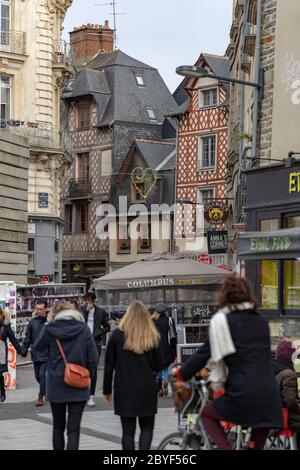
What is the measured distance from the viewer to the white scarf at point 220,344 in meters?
7.53

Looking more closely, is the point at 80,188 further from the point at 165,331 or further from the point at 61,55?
the point at 165,331

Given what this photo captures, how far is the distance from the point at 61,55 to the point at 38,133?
3.66m

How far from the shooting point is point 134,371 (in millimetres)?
8898

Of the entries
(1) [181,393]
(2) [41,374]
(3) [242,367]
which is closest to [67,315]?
(1) [181,393]

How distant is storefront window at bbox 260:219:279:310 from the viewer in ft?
57.7

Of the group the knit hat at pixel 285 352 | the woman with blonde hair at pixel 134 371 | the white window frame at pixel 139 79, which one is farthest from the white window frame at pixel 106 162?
the woman with blonde hair at pixel 134 371

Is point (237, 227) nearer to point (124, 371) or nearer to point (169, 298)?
point (169, 298)

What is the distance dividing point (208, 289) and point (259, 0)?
540 centimetres

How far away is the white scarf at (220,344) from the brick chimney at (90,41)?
53.9m

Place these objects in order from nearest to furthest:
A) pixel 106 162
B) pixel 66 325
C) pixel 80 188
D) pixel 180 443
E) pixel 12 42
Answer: pixel 180 443, pixel 66 325, pixel 12 42, pixel 106 162, pixel 80 188

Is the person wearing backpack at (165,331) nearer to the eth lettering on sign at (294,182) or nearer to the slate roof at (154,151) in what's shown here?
the eth lettering on sign at (294,182)

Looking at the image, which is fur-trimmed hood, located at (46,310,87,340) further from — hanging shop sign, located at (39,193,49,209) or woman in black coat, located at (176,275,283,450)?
hanging shop sign, located at (39,193,49,209)

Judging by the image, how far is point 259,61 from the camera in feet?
64.1
